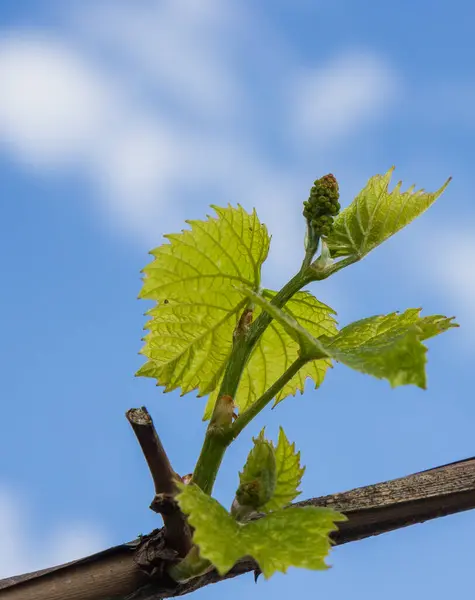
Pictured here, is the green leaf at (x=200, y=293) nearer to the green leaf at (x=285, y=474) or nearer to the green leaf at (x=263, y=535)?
the green leaf at (x=285, y=474)

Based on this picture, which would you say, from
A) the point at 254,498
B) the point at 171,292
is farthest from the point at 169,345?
the point at 254,498

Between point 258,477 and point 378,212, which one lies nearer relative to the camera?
point 258,477

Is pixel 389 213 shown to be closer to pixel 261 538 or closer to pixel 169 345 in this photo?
pixel 169 345

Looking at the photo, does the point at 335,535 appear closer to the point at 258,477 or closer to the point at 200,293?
the point at 258,477

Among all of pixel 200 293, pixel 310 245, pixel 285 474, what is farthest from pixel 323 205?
pixel 285 474

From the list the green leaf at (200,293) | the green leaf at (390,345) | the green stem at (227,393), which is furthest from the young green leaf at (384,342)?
the green leaf at (200,293)

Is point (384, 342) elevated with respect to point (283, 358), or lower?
lower
